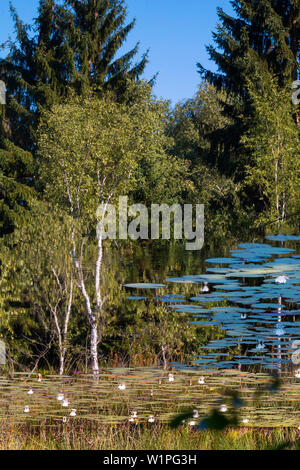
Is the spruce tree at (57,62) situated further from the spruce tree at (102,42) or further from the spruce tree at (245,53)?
the spruce tree at (245,53)

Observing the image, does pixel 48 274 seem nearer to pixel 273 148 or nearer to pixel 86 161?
pixel 86 161

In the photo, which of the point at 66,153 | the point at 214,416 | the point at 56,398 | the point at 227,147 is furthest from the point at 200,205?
the point at 214,416

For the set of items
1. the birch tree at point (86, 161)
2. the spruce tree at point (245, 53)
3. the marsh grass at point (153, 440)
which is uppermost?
the spruce tree at point (245, 53)

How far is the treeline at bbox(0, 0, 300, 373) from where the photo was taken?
47.2ft

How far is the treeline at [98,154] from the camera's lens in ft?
47.2

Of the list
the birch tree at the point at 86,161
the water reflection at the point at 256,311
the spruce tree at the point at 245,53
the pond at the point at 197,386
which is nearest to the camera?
the pond at the point at 197,386

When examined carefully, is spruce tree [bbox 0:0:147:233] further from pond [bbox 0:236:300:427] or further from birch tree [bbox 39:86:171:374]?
pond [bbox 0:236:300:427]

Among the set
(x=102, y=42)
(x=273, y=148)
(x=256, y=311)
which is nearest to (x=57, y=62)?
(x=102, y=42)

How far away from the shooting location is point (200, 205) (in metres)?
24.8

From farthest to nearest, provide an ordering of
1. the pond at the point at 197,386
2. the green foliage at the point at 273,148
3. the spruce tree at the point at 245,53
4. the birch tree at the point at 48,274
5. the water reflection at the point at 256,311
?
the spruce tree at the point at 245,53
the green foliage at the point at 273,148
the birch tree at the point at 48,274
the water reflection at the point at 256,311
the pond at the point at 197,386

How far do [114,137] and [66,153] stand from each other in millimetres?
1631

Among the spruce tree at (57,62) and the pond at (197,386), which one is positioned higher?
the spruce tree at (57,62)

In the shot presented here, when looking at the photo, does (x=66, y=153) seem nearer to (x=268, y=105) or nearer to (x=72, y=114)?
(x=72, y=114)

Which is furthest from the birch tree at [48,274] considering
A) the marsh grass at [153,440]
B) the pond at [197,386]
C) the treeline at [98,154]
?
the marsh grass at [153,440]
